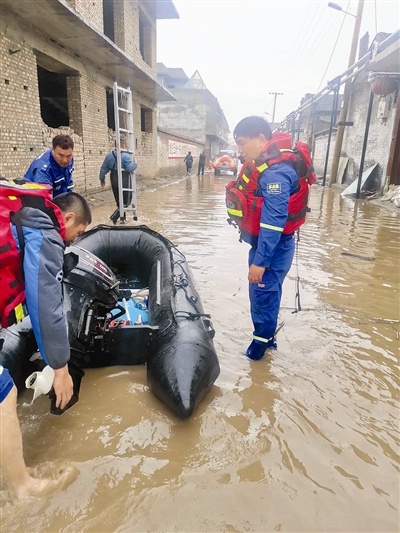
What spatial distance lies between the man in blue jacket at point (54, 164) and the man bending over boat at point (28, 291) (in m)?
2.28

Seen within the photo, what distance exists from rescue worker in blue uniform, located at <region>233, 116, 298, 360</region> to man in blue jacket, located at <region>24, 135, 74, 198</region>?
188cm

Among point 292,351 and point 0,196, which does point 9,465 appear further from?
point 292,351

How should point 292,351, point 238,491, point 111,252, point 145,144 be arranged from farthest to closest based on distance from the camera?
point 145,144, point 111,252, point 292,351, point 238,491

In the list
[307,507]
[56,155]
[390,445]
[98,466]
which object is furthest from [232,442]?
[56,155]

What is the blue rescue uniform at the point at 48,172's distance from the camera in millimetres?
3662

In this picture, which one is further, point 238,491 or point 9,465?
point 238,491

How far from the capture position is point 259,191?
99.6 inches

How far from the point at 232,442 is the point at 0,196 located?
1.62m

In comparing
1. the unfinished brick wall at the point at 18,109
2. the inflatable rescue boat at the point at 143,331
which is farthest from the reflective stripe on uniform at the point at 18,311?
the unfinished brick wall at the point at 18,109

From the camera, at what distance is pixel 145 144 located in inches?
650

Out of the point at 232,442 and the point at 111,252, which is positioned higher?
the point at 111,252

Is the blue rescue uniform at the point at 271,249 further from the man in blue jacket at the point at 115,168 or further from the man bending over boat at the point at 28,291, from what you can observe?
the man in blue jacket at the point at 115,168

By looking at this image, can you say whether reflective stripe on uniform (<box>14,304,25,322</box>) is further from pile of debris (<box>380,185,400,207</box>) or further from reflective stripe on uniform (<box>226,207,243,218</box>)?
pile of debris (<box>380,185,400,207</box>)

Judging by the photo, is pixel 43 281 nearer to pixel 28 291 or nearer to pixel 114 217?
pixel 28 291
